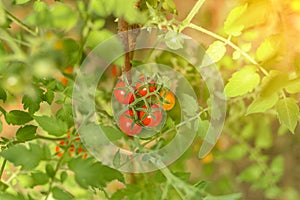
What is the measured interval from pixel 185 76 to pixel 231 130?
15.7 inches

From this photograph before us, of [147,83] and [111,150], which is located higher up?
[147,83]

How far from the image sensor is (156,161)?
0.97 m

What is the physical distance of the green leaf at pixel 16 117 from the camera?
37.4 inches

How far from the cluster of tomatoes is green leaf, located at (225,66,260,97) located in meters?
0.10

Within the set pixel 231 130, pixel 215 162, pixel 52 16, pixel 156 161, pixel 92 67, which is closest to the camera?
pixel 52 16

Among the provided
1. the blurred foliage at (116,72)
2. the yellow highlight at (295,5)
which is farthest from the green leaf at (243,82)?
the yellow highlight at (295,5)

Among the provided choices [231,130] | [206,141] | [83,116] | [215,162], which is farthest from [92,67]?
[215,162]

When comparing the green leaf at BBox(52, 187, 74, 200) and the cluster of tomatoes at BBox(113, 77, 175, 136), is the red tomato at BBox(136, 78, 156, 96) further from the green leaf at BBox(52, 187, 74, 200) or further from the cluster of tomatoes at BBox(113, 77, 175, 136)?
the green leaf at BBox(52, 187, 74, 200)

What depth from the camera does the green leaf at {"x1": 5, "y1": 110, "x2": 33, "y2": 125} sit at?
3.12 feet

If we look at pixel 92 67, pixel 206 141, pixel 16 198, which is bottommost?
pixel 16 198

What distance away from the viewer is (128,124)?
98 centimetres

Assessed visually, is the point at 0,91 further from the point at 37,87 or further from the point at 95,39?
the point at 95,39

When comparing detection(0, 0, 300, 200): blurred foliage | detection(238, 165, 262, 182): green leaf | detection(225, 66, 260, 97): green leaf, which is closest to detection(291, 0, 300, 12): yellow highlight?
detection(0, 0, 300, 200): blurred foliage

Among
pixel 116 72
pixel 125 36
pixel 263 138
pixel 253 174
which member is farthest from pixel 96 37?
pixel 263 138
